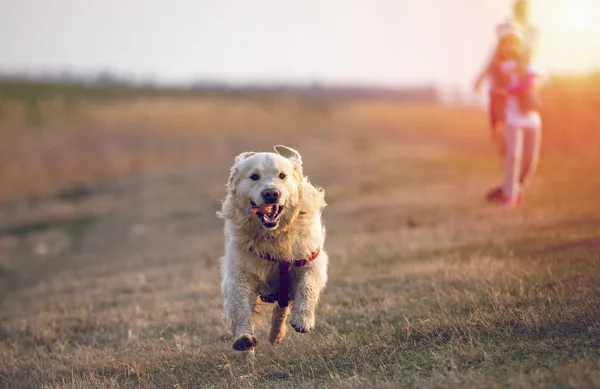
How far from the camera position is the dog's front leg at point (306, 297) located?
5965mm

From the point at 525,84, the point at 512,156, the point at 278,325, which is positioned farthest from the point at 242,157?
the point at 512,156

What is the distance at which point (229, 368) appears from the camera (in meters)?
6.06

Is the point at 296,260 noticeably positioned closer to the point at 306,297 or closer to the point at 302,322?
the point at 306,297

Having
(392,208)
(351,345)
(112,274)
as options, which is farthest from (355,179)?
(351,345)

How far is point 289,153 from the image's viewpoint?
696 cm

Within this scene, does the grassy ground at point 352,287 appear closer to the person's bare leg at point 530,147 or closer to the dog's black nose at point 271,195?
the person's bare leg at point 530,147

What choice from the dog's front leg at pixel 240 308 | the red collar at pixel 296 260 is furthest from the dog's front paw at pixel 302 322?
the red collar at pixel 296 260

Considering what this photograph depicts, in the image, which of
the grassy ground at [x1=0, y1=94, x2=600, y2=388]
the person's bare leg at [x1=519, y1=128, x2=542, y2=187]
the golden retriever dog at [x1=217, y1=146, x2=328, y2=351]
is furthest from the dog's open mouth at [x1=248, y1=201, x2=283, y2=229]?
the person's bare leg at [x1=519, y1=128, x2=542, y2=187]

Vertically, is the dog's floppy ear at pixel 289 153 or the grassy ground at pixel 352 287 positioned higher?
the dog's floppy ear at pixel 289 153

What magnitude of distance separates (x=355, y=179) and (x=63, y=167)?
46.8ft

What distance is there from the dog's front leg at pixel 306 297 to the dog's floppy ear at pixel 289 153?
1068mm

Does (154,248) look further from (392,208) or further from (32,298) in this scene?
(392,208)

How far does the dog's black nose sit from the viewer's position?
235 inches

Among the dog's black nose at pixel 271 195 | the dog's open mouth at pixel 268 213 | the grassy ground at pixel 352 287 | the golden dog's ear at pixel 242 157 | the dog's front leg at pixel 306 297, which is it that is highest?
the golden dog's ear at pixel 242 157
